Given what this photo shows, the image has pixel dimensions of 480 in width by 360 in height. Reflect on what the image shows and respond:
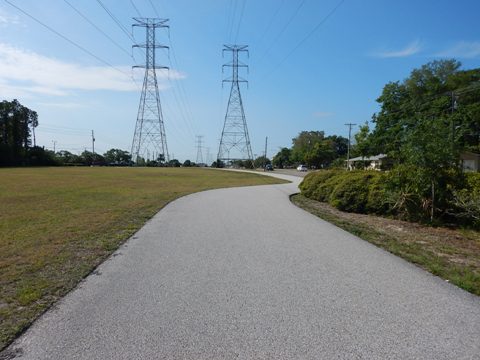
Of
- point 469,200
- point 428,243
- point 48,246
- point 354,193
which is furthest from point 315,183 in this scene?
point 48,246

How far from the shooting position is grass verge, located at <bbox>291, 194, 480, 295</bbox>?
6391 mm

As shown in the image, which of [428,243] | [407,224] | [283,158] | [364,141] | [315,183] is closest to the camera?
[428,243]

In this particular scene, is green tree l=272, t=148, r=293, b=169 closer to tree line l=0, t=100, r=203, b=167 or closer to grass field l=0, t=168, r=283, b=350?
tree line l=0, t=100, r=203, b=167

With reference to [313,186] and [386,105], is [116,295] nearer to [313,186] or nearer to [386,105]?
[313,186]

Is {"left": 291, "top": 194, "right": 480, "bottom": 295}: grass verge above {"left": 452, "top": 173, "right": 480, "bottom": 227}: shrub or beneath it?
beneath

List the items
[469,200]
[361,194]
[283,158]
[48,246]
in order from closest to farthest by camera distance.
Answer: [48,246], [469,200], [361,194], [283,158]

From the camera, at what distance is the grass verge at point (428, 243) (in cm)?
639

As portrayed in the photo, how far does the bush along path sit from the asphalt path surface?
2.02 feet

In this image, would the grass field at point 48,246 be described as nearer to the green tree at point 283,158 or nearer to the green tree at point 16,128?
the green tree at point 16,128

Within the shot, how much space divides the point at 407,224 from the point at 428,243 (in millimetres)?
2720

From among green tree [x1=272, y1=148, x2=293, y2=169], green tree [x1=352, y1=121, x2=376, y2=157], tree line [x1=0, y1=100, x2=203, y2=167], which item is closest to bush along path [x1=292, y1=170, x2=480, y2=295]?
green tree [x1=352, y1=121, x2=376, y2=157]

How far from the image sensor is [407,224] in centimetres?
1163

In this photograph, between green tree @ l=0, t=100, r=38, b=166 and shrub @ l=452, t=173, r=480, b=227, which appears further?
green tree @ l=0, t=100, r=38, b=166

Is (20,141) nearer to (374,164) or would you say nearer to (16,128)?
(16,128)
